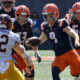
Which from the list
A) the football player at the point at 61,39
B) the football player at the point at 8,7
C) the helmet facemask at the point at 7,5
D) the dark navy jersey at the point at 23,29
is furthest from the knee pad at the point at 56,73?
the helmet facemask at the point at 7,5

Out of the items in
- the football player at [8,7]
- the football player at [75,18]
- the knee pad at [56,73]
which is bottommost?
the knee pad at [56,73]

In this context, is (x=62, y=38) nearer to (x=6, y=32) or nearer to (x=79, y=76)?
(x=79, y=76)

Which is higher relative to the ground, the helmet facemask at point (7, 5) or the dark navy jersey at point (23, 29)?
the helmet facemask at point (7, 5)

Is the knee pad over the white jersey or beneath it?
beneath

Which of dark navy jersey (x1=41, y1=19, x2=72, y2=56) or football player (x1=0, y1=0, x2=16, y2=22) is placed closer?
dark navy jersey (x1=41, y1=19, x2=72, y2=56)

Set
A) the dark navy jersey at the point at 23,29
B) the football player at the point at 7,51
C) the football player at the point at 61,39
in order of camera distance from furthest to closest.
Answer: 1. the dark navy jersey at the point at 23,29
2. the football player at the point at 61,39
3. the football player at the point at 7,51

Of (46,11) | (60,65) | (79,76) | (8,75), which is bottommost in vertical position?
(79,76)

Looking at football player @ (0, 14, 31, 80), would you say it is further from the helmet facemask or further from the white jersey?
the helmet facemask

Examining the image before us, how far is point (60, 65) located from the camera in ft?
18.9

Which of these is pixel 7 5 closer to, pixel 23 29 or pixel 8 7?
pixel 8 7

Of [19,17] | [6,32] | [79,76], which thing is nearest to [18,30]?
[19,17]

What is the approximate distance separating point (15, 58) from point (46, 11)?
3.27 ft

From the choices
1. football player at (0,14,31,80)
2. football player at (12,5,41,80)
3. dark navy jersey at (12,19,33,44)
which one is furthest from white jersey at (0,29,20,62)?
dark navy jersey at (12,19,33,44)

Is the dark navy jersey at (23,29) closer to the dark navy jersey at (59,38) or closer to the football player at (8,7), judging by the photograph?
the football player at (8,7)
